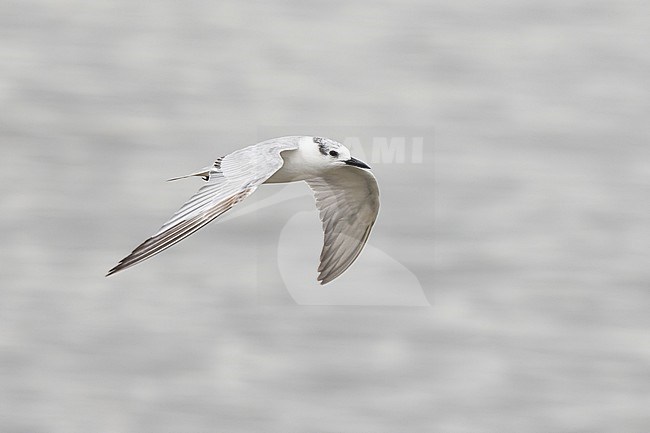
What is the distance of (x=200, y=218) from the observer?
3.07 m

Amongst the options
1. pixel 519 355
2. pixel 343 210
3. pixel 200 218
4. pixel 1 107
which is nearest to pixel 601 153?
pixel 519 355

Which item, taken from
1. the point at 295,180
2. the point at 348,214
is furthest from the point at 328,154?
the point at 348,214

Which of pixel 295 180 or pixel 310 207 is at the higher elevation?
pixel 295 180

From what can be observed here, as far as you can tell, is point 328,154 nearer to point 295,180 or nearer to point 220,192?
point 295,180

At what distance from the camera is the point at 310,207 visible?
14141mm

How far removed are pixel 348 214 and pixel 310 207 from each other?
31.0ft

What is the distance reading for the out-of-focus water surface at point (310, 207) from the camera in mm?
11125

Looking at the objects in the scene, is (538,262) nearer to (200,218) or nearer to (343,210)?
(343,210)

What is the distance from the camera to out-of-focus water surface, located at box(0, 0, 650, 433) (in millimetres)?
11125

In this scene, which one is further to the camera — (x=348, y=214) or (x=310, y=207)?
(x=310, y=207)

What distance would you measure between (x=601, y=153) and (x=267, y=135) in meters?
3.77

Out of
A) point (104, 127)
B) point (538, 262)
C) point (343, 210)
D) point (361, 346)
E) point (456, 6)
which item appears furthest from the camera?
point (456, 6)

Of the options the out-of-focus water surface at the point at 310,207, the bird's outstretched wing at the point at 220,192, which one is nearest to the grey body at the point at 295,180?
the bird's outstretched wing at the point at 220,192

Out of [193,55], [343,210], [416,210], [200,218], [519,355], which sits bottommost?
[519,355]
